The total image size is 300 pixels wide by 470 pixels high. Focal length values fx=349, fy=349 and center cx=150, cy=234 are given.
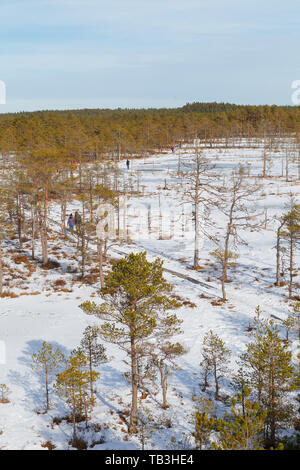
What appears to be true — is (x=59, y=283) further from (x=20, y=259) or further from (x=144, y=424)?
(x=144, y=424)

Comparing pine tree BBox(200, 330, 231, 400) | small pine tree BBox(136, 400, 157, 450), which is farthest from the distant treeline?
small pine tree BBox(136, 400, 157, 450)

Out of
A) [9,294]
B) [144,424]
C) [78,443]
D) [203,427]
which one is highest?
[203,427]

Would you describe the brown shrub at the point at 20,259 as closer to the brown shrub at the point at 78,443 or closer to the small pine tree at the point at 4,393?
the small pine tree at the point at 4,393

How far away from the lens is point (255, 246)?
3581 centimetres

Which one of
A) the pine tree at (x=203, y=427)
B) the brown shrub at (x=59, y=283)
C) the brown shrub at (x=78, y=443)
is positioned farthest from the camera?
the brown shrub at (x=59, y=283)

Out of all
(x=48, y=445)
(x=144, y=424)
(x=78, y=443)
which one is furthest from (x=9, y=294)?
(x=144, y=424)

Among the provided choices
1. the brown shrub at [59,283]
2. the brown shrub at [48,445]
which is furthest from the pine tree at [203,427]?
the brown shrub at [59,283]

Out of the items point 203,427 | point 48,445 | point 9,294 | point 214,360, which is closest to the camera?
point 203,427

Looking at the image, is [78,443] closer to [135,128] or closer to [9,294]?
[9,294]

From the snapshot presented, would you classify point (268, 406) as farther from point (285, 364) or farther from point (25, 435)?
point (25, 435)

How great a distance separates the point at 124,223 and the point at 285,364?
31971mm

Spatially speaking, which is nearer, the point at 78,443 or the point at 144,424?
the point at 78,443

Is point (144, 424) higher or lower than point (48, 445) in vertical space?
higher

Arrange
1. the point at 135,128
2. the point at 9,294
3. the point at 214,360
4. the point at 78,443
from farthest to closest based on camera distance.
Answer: the point at 135,128
the point at 9,294
the point at 214,360
the point at 78,443
